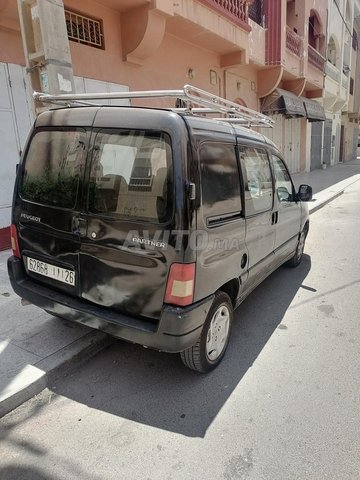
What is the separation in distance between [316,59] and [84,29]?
1317cm

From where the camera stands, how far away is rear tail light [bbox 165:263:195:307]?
7.41ft

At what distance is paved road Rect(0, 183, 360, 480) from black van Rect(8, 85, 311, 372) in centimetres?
33

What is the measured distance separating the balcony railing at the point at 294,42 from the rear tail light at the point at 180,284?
12.8 meters

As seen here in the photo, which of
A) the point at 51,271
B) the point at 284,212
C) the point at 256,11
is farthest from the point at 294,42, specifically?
the point at 51,271

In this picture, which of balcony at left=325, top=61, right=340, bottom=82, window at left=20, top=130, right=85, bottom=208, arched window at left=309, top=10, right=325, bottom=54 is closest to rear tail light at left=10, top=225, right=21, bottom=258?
window at left=20, top=130, right=85, bottom=208

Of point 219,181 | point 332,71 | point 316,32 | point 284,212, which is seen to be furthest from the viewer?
point 332,71

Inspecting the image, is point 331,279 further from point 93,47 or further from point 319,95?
point 319,95

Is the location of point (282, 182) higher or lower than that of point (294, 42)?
lower

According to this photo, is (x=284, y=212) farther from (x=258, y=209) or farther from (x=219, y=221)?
(x=219, y=221)

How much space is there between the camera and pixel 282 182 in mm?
4207

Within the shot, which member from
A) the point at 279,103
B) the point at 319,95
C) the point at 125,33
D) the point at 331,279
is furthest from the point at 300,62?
the point at 331,279

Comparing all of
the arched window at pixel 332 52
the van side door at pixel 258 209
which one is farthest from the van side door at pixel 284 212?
the arched window at pixel 332 52

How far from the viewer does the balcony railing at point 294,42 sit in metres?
12.5

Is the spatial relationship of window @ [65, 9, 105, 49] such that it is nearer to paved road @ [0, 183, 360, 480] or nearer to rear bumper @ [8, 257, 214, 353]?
rear bumper @ [8, 257, 214, 353]
